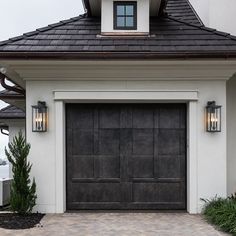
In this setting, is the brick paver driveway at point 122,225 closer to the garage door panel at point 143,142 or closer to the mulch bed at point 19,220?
the mulch bed at point 19,220

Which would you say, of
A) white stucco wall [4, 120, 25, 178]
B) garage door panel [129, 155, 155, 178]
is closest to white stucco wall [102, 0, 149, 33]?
garage door panel [129, 155, 155, 178]

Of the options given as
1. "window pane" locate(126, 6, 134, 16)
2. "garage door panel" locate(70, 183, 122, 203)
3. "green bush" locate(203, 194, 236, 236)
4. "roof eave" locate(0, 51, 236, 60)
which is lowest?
"green bush" locate(203, 194, 236, 236)

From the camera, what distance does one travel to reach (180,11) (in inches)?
554

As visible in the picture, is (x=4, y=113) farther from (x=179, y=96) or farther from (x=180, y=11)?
(x=179, y=96)

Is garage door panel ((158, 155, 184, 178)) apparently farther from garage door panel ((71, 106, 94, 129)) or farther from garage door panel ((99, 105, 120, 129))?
garage door panel ((71, 106, 94, 129))

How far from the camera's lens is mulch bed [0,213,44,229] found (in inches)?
339

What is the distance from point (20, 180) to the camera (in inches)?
369

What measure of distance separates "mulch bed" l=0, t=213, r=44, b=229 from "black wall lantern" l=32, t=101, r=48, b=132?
188 cm

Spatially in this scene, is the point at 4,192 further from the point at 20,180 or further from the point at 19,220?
the point at 19,220

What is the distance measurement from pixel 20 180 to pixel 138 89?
3215 mm

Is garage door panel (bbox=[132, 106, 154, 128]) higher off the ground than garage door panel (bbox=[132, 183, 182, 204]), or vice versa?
garage door panel (bbox=[132, 106, 154, 128])

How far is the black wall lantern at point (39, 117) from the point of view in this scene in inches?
392

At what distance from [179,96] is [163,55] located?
3.66 ft

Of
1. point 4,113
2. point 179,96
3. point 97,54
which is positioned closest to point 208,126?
point 179,96
